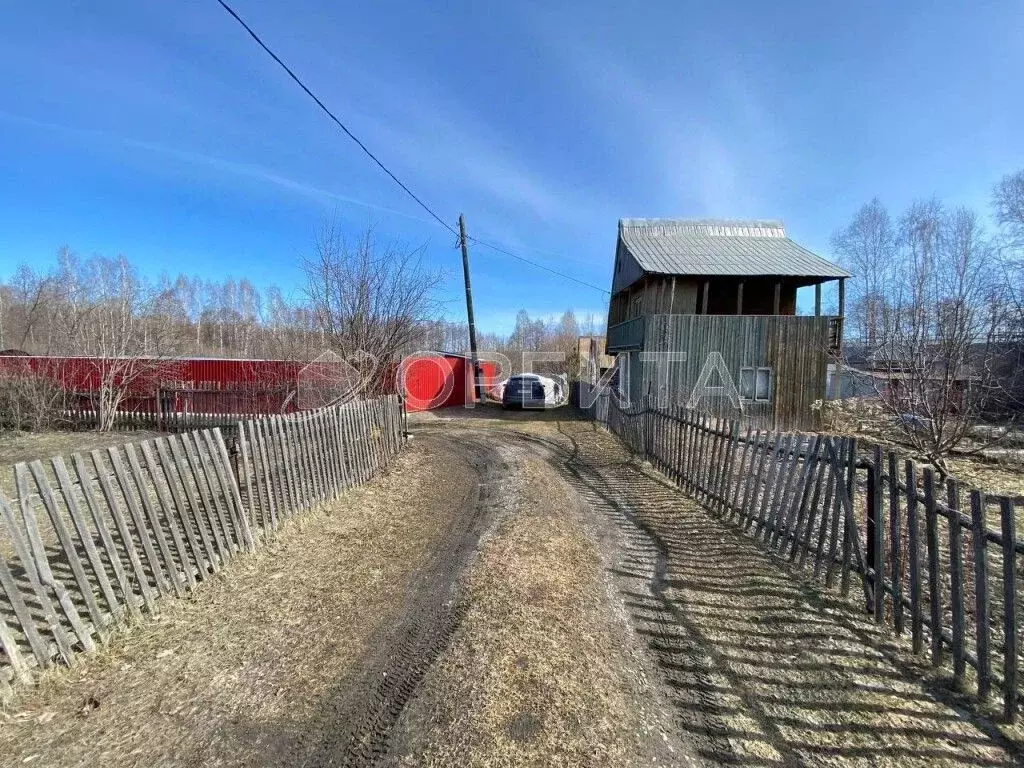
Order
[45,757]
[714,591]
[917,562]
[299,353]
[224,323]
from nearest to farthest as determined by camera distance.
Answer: [45,757] < [917,562] < [714,591] < [299,353] < [224,323]

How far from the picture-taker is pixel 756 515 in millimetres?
5371

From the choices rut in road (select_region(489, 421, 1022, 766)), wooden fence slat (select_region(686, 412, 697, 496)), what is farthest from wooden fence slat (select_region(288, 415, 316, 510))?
wooden fence slat (select_region(686, 412, 697, 496))

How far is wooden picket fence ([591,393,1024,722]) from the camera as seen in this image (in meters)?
2.69

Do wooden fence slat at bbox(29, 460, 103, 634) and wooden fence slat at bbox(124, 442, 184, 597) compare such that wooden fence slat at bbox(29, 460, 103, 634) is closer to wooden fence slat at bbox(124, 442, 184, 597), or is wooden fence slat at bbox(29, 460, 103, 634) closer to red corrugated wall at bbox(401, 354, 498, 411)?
wooden fence slat at bbox(124, 442, 184, 597)

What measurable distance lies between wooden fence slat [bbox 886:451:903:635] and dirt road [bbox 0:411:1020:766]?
26cm

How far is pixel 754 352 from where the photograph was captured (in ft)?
54.7

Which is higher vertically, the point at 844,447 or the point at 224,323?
the point at 224,323

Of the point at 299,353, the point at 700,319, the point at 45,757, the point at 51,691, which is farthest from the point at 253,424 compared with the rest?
the point at 700,319

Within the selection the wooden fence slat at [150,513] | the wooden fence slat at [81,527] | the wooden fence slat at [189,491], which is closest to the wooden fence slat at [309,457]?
the wooden fence slat at [189,491]

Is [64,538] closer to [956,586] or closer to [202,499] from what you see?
[202,499]

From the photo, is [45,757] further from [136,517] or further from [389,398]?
[389,398]

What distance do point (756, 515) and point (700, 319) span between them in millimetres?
12359

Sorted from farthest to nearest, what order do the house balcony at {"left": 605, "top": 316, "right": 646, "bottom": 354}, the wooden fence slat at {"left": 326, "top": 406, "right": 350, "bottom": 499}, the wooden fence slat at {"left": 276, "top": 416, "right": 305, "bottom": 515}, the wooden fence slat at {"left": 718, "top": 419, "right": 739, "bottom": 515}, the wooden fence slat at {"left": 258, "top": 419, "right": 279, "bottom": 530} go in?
the house balcony at {"left": 605, "top": 316, "right": 646, "bottom": 354}
the wooden fence slat at {"left": 326, "top": 406, "right": 350, "bottom": 499}
the wooden fence slat at {"left": 718, "top": 419, "right": 739, "bottom": 515}
the wooden fence slat at {"left": 276, "top": 416, "right": 305, "bottom": 515}
the wooden fence slat at {"left": 258, "top": 419, "right": 279, "bottom": 530}

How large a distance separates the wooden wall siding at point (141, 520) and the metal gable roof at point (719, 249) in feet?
45.7
